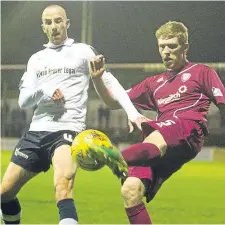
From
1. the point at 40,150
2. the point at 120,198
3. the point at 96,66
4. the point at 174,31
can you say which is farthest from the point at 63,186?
the point at 120,198

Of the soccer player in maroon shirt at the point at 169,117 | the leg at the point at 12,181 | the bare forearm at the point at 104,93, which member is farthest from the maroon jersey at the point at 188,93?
the leg at the point at 12,181

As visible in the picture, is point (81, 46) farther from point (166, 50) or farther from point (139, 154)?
point (139, 154)

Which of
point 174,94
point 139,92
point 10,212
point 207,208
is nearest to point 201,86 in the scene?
point 174,94

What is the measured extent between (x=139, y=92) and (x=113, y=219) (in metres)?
0.88

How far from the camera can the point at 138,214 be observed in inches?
127

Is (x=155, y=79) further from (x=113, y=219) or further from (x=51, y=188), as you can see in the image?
(x=51, y=188)

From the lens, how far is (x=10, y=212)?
3564mm

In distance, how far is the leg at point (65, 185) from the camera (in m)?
3.07

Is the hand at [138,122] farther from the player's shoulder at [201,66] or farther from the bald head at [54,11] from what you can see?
the bald head at [54,11]

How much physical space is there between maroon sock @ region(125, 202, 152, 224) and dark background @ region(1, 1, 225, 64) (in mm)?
890

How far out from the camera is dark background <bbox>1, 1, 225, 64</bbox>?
3773 mm

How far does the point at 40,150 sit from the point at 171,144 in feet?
2.01

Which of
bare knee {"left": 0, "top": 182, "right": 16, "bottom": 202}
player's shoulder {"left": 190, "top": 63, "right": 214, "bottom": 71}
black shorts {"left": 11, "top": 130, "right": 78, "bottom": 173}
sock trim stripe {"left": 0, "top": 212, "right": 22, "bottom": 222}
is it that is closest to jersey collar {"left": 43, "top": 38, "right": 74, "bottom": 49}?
black shorts {"left": 11, "top": 130, "right": 78, "bottom": 173}

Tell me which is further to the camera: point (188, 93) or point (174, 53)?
point (174, 53)
